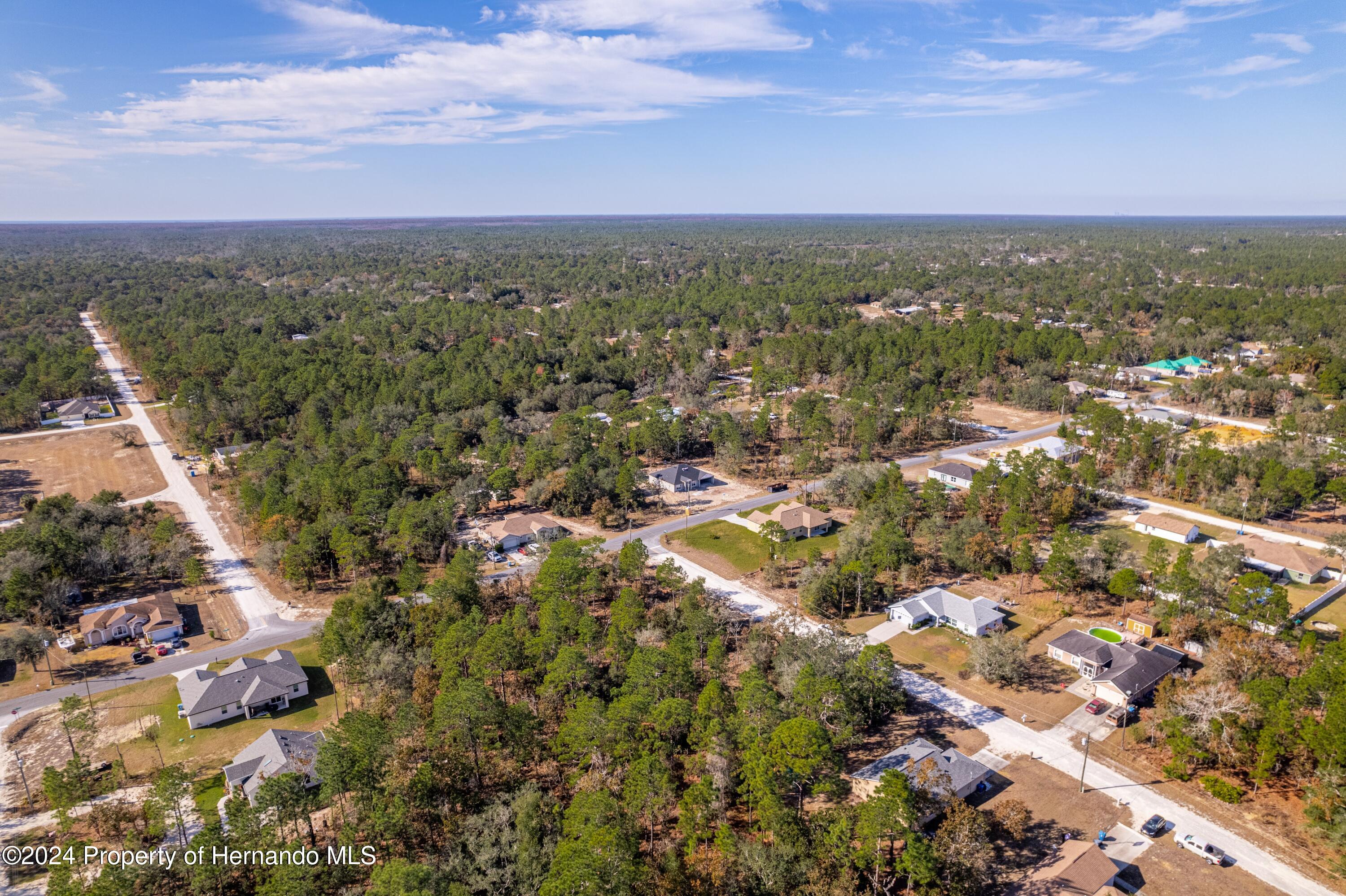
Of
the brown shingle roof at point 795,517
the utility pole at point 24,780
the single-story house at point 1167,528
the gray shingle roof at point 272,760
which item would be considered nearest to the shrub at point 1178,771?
the brown shingle roof at point 795,517

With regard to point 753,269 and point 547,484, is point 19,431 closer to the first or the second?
point 547,484

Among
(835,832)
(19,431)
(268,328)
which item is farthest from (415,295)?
(835,832)

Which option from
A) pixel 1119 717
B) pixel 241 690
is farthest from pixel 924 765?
pixel 241 690

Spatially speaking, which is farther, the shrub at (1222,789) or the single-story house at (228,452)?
the single-story house at (228,452)

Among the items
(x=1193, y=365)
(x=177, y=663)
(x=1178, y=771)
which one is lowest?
(x=177, y=663)

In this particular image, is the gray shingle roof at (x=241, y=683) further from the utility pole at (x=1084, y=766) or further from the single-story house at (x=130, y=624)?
the utility pole at (x=1084, y=766)

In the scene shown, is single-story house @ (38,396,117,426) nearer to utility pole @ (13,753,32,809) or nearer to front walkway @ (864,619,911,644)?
utility pole @ (13,753,32,809)

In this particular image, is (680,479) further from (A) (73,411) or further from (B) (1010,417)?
(A) (73,411)
